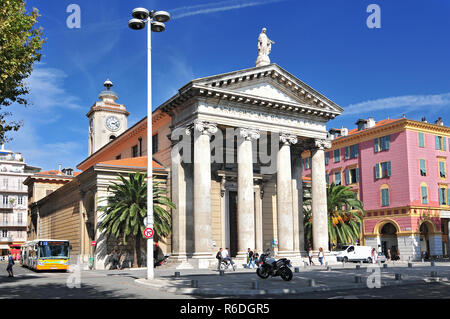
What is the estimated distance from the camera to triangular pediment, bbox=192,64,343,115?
33812 mm

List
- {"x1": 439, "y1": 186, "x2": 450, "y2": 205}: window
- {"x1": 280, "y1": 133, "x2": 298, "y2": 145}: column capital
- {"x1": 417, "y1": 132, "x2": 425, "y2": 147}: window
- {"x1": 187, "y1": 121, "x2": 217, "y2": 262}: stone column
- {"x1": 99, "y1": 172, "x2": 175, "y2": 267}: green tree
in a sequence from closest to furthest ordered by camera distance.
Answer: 1. {"x1": 187, "y1": 121, "x2": 217, "y2": 262}: stone column
2. {"x1": 99, "y1": 172, "x2": 175, "y2": 267}: green tree
3. {"x1": 280, "y1": 133, "x2": 298, "y2": 145}: column capital
4. {"x1": 417, "y1": 132, "x2": 425, "y2": 147}: window
5. {"x1": 439, "y1": 186, "x2": 450, "y2": 205}: window

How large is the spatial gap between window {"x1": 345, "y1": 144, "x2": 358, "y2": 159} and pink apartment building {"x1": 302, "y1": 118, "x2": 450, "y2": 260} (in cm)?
32

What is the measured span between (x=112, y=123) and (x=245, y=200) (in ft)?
128

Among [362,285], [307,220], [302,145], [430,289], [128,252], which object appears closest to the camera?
[430,289]

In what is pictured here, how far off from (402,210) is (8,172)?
2804 inches

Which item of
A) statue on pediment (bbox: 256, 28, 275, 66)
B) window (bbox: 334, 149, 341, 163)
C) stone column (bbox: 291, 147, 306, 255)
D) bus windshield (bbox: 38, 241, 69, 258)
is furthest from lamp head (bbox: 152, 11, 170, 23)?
window (bbox: 334, 149, 341, 163)

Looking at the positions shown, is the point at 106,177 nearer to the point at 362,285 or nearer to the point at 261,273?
the point at 261,273

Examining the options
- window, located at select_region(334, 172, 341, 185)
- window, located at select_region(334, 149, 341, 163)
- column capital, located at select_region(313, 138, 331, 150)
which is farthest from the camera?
window, located at select_region(334, 149, 341, 163)

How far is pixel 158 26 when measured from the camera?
21.7 meters

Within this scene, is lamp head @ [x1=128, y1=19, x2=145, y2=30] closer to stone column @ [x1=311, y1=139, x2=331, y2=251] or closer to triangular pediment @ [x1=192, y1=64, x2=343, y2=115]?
triangular pediment @ [x1=192, y1=64, x2=343, y2=115]

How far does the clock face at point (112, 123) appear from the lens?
220 ft
